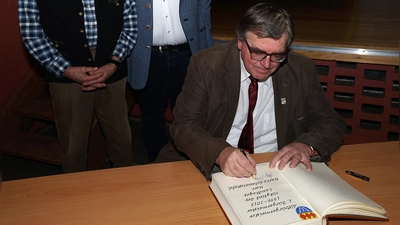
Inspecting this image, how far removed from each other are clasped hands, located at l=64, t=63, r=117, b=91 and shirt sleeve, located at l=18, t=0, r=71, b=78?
0.05 metres

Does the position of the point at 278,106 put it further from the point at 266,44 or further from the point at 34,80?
the point at 34,80

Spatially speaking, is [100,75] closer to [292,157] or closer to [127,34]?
[127,34]

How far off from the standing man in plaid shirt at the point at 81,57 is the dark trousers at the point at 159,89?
0.74ft

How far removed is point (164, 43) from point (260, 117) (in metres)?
0.95

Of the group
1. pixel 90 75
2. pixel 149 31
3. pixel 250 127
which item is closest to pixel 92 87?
pixel 90 75

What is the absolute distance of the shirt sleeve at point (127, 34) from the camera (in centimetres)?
Result: 239

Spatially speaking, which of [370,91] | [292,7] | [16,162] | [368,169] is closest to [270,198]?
[368,169]

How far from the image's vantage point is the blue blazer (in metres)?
2.47

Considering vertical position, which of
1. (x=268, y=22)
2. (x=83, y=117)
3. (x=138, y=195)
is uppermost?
(x=268, y=22)

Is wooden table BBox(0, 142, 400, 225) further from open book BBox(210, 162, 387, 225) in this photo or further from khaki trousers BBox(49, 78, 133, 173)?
khaki trousers BBox(49, 78, 133, 173)

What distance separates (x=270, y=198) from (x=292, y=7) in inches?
179

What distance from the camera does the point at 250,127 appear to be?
187cm

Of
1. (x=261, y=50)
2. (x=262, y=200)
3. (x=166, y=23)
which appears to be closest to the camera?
(x=262, y=200)

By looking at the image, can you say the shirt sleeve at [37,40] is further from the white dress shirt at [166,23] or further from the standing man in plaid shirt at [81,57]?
the white dress shirt at [166,23]
